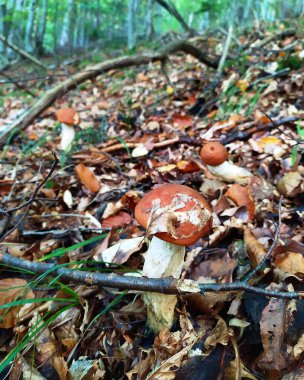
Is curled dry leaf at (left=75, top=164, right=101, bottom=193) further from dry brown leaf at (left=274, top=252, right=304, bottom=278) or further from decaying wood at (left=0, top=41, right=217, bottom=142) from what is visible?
dry brown leaf at (left=274, top=252, right=304, bottom=278)

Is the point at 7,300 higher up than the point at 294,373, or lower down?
lower down

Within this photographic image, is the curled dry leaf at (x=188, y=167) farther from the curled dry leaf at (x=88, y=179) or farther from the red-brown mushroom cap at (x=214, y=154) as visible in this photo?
the curled dry leaf at (x=88, y=179)

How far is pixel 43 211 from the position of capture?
3.26 meters

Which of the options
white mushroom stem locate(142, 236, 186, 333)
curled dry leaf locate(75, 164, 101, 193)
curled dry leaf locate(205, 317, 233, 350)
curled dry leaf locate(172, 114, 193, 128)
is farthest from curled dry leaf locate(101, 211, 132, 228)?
curled dry leaf locate(172, 114, 193, 128)

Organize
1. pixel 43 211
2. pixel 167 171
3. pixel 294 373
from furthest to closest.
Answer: pixel 167 171 < pixel 43 211 < pixel 294 373

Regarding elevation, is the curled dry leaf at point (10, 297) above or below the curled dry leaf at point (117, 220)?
below

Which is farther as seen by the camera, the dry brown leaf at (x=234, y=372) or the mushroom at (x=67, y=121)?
the mushroom at (x=67, y=121)

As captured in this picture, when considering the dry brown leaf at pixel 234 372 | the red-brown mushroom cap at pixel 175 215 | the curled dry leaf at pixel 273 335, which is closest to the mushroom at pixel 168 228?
the red-brown mushroom cap at pixel 175 215

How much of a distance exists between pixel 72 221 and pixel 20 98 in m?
10.0

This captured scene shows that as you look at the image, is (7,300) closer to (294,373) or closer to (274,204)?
(294,373)

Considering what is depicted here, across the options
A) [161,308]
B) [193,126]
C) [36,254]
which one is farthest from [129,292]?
[193,126]

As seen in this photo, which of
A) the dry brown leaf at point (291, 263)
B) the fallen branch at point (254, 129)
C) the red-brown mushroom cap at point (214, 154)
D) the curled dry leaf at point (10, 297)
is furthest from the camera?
the fallen branch at point (254, 129)

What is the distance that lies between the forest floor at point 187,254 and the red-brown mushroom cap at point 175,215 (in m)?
0.38

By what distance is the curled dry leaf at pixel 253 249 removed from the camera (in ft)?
7.02
